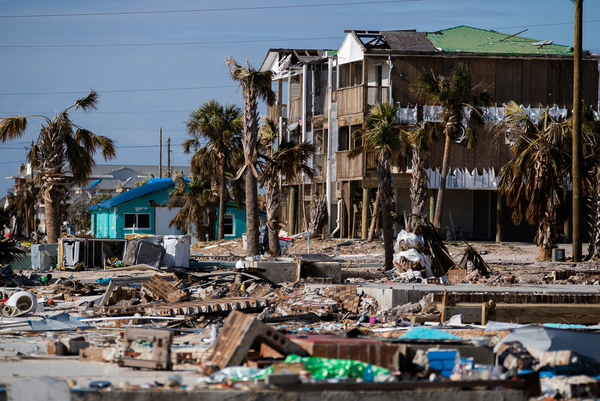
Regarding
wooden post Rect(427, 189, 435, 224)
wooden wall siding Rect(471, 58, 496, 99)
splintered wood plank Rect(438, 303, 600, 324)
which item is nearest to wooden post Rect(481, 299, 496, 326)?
splintered wood plank Rect(438, 303, 600, 324)

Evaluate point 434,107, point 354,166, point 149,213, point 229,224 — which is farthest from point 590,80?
point 149,213

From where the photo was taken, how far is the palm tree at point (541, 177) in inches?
852

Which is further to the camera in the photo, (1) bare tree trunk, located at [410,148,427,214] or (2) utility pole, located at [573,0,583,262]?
(1) bare tree trunk, located at [410,148,427,214]

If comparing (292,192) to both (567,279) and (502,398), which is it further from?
(502,398)

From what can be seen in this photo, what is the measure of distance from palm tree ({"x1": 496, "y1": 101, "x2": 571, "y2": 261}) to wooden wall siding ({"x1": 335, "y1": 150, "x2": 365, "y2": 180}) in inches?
437

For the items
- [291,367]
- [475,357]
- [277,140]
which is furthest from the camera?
[277,140]

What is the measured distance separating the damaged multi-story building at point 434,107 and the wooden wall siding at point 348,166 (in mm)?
47

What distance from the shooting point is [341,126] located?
3491cm

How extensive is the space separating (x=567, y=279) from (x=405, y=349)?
10.2 meters

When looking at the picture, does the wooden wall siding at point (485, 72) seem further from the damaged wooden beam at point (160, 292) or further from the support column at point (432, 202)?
the damaged wooden beam at point (160, 292)

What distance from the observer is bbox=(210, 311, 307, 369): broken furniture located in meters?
6.21

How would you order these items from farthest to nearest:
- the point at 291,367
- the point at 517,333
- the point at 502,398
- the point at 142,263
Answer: the point at 142,263, the point at 517,333, the point at 291,367, the point at 502,398

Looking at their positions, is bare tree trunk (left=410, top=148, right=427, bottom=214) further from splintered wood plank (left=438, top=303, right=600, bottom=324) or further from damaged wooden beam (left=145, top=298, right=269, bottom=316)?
splintered wood plank (left=438, top=303, right=600, bottom=324)

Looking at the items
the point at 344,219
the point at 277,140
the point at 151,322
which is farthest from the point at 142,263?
the point at 277,140
